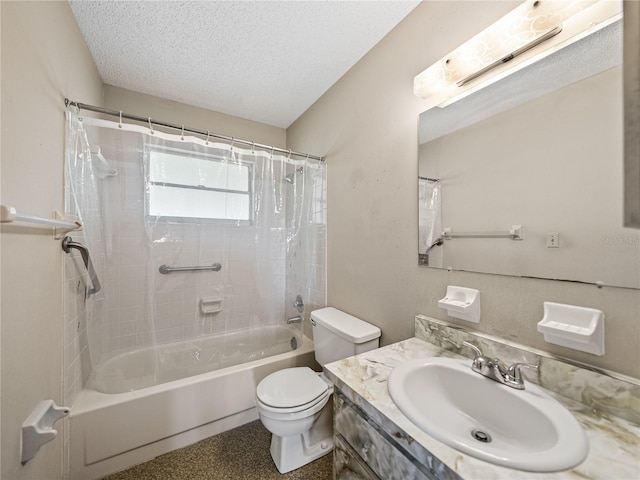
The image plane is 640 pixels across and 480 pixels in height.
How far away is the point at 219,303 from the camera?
1.90 metres

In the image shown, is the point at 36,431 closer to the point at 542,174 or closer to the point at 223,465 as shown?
the point at 223,465

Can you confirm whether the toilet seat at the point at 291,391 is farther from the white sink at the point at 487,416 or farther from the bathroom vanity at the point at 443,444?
the white sink at the point at 487,416

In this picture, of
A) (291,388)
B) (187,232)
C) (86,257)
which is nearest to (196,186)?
(187,232)

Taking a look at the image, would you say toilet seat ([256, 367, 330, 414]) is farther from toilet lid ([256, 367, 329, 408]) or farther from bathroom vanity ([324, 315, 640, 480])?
bathroom vanity ([324, 315, 640, 480])

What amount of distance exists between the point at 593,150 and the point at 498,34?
1.84 ft

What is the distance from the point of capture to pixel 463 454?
21.4 inches

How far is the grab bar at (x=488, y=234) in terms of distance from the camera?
0.92 metres

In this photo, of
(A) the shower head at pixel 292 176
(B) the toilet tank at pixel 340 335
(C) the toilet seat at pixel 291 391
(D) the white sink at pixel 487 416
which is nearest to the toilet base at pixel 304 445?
(C) the toilet seat at pixel 291 391

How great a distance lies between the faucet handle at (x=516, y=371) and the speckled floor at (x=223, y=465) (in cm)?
111

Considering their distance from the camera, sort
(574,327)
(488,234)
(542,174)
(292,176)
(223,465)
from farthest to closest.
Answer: (292,176)
(223,465)
(488,234)
(542,174)
(574,327)

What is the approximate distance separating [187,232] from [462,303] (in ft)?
5.87

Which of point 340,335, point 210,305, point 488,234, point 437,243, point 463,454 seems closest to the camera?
point 463,454

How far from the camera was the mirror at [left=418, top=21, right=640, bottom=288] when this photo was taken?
716 millimetres

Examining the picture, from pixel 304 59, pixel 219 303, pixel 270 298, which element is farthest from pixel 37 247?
pixel 304 59
